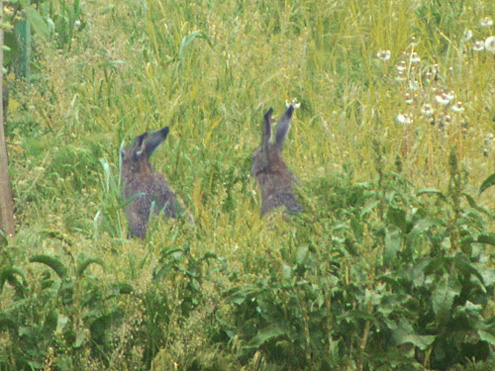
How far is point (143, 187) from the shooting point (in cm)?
461

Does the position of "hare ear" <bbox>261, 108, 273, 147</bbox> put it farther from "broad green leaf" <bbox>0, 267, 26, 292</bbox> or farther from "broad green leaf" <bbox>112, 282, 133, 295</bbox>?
"broad green leaf" <bbox>0, 267, 26, 292</bbox>

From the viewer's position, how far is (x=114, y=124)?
533 cm

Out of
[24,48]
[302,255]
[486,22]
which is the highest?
[24,48]

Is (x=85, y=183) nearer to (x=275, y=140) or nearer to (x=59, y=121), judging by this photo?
(x=59, y=121)

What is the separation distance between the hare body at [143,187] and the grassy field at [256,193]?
11 cm

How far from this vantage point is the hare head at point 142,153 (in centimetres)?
475

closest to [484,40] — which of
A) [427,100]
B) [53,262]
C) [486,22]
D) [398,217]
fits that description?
[486,22]

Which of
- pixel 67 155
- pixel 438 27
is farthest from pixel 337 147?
pixel 438 27

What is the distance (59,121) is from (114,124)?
1.19 feet

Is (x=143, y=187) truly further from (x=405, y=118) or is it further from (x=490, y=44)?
(x=490, y=44)

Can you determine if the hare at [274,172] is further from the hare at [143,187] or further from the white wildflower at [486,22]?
the white wildflower at [486,22]

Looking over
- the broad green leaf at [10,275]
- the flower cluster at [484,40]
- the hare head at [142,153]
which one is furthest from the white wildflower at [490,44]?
the broad green leaf at [10,275]

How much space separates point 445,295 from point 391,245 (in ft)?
0.89

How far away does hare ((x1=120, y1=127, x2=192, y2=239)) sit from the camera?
445 centimetres
